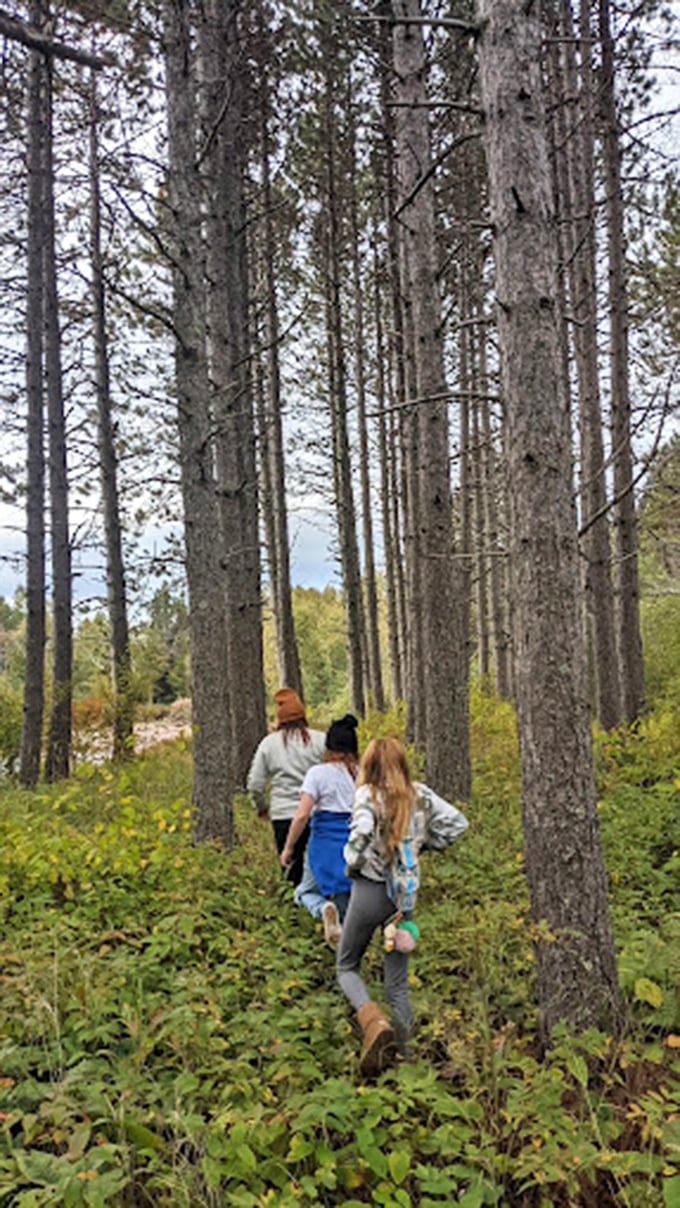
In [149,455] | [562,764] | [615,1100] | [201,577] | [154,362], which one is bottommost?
[615,1100]

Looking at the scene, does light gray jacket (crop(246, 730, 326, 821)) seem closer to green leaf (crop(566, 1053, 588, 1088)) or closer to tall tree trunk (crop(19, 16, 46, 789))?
green leaf (crop(566, 1053, 588, 1088))

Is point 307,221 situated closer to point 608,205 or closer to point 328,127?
point 328,127

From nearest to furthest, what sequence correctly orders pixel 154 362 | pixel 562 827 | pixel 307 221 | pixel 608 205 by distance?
pixel 562 827 → pixel 608 205 → pixel 307 221 → pixel 154 362

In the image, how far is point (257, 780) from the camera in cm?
599

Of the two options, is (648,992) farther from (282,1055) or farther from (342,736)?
(342,736)

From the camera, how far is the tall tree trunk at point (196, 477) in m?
6.72

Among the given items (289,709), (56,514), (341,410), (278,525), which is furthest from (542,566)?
(56,514)

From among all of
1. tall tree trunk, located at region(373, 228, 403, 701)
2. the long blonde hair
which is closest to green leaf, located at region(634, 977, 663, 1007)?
the long blonde hair

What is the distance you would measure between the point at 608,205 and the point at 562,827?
1074 cm

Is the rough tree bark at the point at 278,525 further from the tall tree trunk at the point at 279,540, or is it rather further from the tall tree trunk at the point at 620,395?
the tall tree trunk at the point at 620,395

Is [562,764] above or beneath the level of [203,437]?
beneath

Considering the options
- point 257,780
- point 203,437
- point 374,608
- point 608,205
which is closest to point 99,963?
point 257,780

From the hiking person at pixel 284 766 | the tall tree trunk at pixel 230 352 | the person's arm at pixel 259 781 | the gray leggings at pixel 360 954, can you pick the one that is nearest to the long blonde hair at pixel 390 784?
the gray leggings at pixel 360 954

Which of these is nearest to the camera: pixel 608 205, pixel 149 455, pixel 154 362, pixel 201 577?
pixel 201 577
